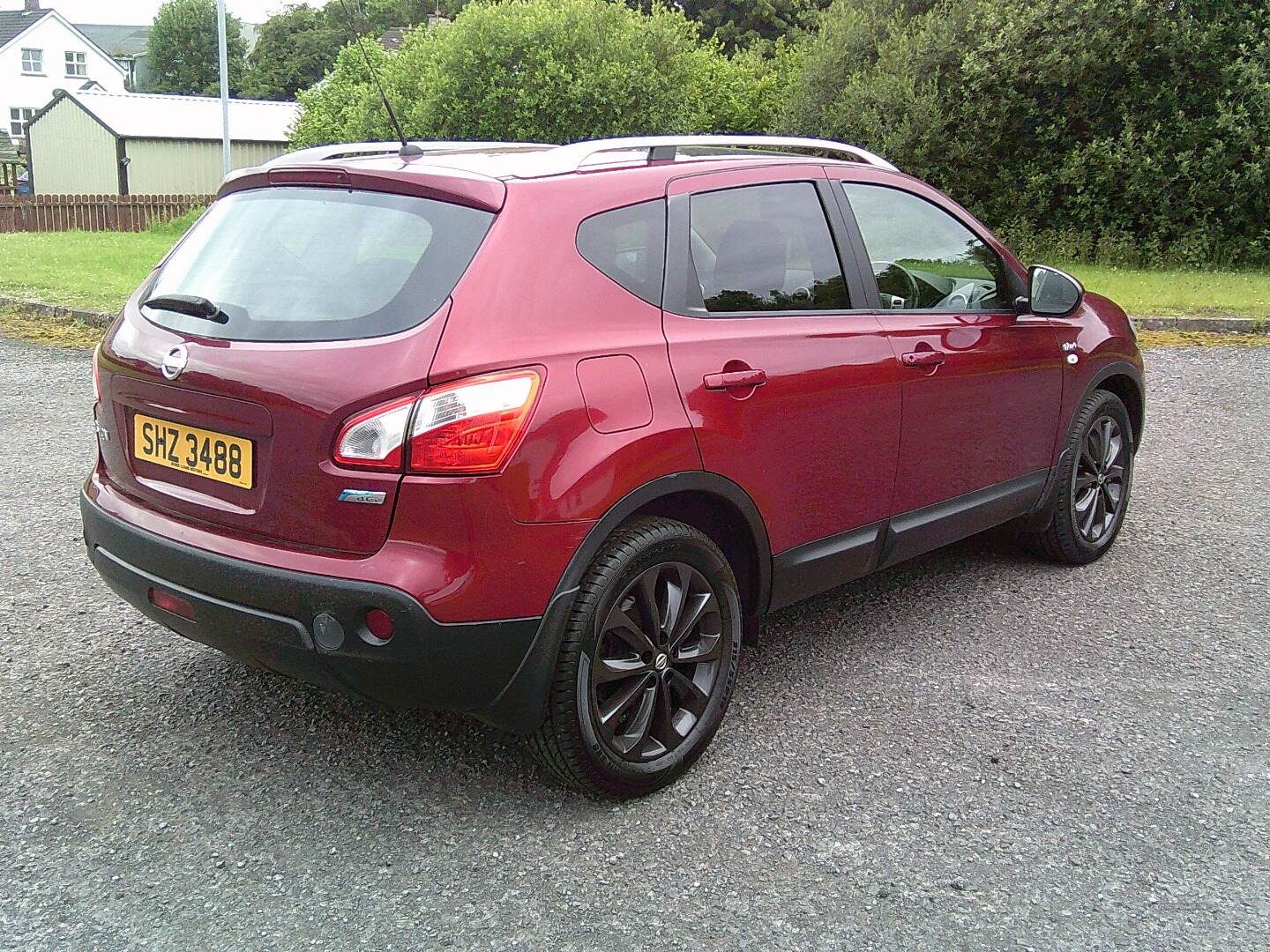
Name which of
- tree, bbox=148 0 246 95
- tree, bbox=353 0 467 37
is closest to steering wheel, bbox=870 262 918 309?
tree, bbox=353 0 467 37

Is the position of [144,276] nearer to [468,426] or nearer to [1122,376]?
[1122,376]

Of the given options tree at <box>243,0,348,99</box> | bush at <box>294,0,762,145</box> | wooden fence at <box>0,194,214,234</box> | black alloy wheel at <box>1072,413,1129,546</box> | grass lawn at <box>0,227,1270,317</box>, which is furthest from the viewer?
tree at <box>243,0,348,99</box>

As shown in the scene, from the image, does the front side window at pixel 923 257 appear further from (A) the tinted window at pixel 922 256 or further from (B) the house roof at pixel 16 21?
(B) the house roof at pixel 16 21

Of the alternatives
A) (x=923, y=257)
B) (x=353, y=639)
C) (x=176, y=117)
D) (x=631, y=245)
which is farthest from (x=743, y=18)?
(x=353, y=639)

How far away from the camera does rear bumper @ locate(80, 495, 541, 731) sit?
285 cm

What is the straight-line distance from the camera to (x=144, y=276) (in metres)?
15.8

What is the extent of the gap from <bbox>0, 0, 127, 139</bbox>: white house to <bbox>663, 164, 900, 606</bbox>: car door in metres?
70.2

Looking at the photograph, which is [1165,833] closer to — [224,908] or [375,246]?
[224,908]

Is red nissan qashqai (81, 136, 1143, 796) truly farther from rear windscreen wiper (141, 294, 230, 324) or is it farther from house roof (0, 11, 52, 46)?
house roof (0, 11, 52, 46)

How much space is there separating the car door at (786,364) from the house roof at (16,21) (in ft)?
239

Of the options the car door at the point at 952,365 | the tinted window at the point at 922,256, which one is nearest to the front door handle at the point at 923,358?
the car door at the point at 952,365

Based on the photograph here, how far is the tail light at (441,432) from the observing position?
9.25 ft

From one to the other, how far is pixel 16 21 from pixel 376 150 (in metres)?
75.5

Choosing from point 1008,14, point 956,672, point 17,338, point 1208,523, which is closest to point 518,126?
point 1008,14
